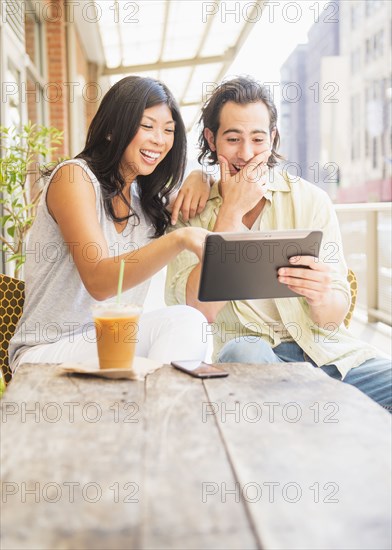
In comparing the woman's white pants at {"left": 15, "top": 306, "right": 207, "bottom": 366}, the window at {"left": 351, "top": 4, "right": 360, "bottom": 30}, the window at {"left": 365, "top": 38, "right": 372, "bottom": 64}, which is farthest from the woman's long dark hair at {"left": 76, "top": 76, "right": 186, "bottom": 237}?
the window at {"left": 351, "top": 4, "right": 360, "bottom": 30}

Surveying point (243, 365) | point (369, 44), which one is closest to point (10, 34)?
point (243, 365)

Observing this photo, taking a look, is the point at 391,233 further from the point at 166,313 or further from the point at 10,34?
the point at 166,313

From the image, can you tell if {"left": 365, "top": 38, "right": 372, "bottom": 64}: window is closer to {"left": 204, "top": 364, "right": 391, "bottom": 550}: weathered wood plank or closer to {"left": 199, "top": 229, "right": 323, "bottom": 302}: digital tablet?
{"left": 199, "top": 229, "right": 323, "bottom": 302}: digital tablet

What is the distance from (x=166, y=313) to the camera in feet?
4.98

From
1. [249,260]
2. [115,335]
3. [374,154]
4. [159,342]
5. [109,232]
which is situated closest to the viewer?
[115,335]

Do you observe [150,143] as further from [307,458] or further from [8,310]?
[307,458]

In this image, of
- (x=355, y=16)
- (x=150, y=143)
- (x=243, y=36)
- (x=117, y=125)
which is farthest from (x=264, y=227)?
(x=355, y=16)

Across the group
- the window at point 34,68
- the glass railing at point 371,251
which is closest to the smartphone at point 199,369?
the glass railing at point 371,251

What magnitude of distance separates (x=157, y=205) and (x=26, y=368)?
0.93m

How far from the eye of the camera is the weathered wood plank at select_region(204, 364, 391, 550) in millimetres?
625

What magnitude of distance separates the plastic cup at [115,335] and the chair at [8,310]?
839 mm

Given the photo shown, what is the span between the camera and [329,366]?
1.79 metres

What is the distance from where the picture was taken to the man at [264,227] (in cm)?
175

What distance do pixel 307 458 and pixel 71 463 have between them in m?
0.27
